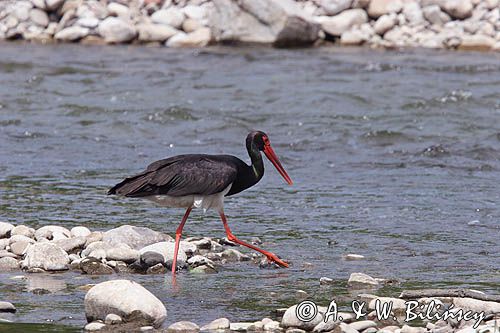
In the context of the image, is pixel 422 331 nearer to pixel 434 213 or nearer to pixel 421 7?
pixel 434 213

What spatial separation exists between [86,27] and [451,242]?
14.9 meters

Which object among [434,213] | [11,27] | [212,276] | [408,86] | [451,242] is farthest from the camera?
[11,27]

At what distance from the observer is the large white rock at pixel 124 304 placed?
584cm

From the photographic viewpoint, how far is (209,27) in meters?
21.6

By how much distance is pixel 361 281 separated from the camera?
272 inches

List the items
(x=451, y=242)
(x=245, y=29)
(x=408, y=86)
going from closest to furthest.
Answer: (x=451, y=242) → (x=408, y=86) → (x=245, y=29)

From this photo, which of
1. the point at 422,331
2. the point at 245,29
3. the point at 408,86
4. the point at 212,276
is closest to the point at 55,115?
the point at 408,86

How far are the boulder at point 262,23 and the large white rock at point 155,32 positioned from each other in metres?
1.05

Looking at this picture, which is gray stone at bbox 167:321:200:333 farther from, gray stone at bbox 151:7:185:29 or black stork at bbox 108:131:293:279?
gray stone at bbox 151:7:185:29

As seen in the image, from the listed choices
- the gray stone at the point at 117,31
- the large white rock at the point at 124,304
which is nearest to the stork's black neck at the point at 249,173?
the large white rock at the point at 124,304

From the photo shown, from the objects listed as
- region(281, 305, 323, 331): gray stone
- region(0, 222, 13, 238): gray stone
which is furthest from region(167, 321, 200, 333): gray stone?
region(0, 222, 13, 238): gray stone

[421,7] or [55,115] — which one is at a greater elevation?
[421,7]

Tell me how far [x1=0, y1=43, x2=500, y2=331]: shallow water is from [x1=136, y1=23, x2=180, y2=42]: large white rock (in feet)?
2.26

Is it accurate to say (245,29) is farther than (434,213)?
Yes
